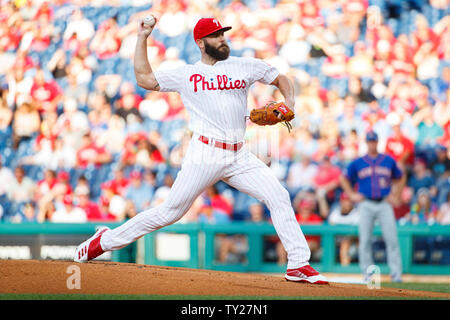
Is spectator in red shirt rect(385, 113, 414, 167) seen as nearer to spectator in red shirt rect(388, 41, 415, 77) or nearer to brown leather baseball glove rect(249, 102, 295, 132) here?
spectator in red shirt rect(388, 41, 415, 77)

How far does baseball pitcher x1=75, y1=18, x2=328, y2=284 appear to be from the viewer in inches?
197

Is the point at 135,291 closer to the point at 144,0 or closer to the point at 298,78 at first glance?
the point at 298,78

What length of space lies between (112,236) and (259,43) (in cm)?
785

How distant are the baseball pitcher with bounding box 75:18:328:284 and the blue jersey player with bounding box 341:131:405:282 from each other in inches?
128

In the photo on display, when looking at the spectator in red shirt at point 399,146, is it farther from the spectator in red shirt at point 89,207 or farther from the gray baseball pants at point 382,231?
the spectator in red shirt at point 89,207

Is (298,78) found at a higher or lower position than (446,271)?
higher

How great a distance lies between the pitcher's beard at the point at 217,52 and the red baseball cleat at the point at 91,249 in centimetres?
155

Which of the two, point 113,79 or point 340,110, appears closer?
point 340,110

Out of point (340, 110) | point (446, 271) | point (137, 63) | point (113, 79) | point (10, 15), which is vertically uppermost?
point (10, 15)

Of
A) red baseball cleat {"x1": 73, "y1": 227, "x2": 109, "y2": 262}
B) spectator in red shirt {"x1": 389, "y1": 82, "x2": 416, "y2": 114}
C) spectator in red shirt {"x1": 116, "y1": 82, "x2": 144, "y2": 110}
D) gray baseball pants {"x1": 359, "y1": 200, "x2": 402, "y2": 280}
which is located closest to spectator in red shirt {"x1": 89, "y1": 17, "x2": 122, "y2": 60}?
spectator in red shirt {"x1": 116, "y1": 82, "x2": 144, "y2": 110}

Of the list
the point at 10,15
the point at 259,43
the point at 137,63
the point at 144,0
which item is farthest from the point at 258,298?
the point at 10,15

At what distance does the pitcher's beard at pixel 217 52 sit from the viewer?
512cm

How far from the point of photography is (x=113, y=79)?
1263 cm

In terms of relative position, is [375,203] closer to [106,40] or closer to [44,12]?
[106,40]
